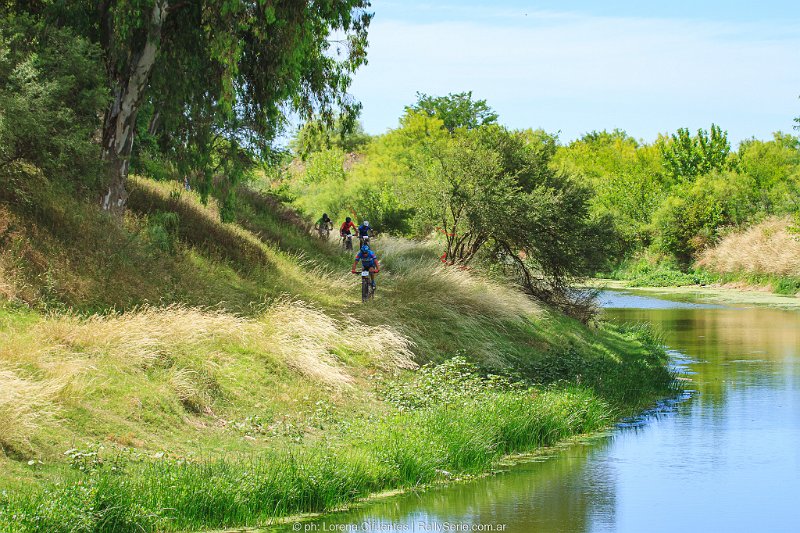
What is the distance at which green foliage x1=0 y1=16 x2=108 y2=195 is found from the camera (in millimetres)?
19781

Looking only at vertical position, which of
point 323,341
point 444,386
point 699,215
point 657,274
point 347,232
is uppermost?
point 699,215

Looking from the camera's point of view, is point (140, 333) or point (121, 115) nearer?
point (140, 333)

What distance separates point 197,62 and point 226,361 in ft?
29.1

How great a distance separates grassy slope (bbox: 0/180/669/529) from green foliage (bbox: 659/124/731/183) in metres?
72.8

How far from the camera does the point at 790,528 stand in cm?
1364

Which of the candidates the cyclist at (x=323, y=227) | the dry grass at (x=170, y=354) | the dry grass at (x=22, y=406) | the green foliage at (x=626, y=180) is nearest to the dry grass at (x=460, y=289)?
the cyclist at (x=323, y=227)

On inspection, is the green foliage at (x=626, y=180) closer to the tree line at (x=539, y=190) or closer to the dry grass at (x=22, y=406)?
the tree line at (x=539, y=190)

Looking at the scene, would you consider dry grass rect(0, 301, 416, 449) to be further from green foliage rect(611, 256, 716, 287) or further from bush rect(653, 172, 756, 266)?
bush rect(653, 172, 756, 266)

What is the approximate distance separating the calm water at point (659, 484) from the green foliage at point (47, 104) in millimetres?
11188

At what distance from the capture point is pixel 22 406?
1273 centimetres

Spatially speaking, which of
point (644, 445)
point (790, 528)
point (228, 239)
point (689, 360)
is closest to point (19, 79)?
point (228, 239)

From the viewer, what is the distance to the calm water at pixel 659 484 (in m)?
13.5

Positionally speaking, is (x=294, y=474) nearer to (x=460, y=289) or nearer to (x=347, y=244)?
(x=460, y=289)

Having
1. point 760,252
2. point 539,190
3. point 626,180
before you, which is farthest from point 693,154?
point 539,190
